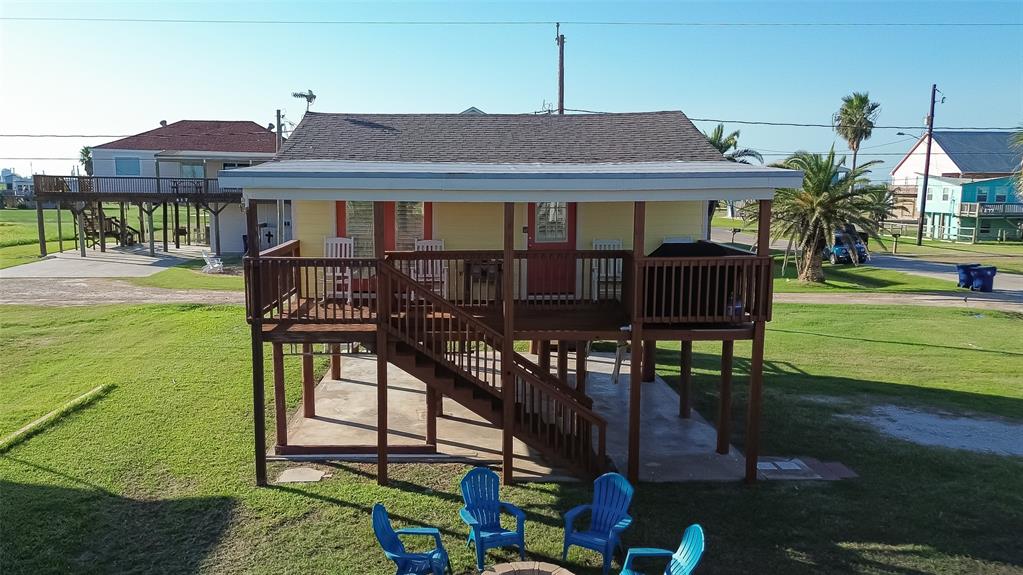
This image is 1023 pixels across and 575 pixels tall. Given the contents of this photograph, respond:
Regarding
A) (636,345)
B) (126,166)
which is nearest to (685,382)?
(636,345)

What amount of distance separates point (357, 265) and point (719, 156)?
7480 millimetres

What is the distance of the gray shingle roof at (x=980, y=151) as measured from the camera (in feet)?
212

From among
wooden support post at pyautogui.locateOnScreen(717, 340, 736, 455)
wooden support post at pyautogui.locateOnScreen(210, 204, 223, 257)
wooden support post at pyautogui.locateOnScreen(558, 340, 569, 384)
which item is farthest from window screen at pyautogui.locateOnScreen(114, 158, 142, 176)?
wooden support post at pyautogui.locateOnScreen(717, 340, 736, 455)

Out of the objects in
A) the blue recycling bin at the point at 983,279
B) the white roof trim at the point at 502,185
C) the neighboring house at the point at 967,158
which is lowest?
the blue recycling bin at the point at 983,279

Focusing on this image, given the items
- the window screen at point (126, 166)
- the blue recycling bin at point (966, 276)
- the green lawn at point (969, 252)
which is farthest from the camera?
the window screen at point (126, 166)

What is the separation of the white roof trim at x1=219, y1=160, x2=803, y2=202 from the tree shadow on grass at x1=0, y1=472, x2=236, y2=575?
166 inches

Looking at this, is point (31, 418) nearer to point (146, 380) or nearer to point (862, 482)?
point (146, 380)

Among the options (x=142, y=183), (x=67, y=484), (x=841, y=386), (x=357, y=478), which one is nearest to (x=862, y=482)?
(x=841, y=386)

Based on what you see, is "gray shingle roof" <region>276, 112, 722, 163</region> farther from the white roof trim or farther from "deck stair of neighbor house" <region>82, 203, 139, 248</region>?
"deck stair of neighbor house" <region>82, 203, 139, 248</region>

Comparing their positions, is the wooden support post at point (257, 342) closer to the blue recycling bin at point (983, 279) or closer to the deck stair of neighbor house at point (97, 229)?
the blue recycling bin at point (983, 279)

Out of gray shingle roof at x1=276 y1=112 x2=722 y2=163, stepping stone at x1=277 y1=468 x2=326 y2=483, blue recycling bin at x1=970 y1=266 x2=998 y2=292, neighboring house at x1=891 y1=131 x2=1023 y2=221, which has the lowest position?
stepping stone at x1=277 y1=468 x2=326 y2=483

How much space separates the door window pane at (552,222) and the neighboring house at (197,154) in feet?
88.6

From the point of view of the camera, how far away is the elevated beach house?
31.6 ft

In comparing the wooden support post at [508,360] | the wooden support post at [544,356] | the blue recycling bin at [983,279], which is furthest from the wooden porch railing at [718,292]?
the blue recycling bin at [983,279]
